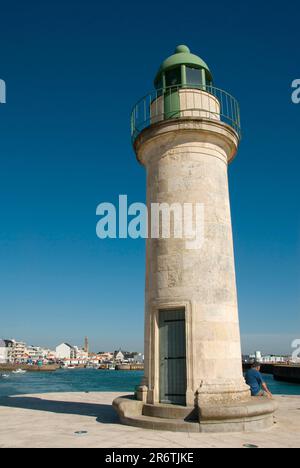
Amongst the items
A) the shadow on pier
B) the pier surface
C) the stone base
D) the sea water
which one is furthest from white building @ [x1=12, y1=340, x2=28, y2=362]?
the stone base

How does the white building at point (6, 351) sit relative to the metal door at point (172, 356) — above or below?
below

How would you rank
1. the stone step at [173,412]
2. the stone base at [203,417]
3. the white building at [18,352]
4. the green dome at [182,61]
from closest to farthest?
the stone base at [203,417]
the stone step at [173,412]
the green dome at [182,61]
the white building at [18,352]

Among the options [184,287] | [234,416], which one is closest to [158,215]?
[184,287]

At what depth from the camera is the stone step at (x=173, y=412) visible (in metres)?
8.86

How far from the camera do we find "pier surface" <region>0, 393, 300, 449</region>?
7258mm

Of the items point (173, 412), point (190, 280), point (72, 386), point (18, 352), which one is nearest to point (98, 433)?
point (173, 412)

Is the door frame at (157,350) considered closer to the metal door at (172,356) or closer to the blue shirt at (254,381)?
the metal door at (172,356)

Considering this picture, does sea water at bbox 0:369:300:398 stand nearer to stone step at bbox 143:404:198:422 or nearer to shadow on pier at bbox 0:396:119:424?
shadow on pier at bbox 0:396:119:424

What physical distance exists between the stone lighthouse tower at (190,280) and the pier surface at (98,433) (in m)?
0.51

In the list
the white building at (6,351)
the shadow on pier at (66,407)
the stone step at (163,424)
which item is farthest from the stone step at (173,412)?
the white building at (6,351)

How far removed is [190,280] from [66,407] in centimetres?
576

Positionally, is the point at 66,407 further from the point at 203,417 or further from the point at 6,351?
the point at 6,351
